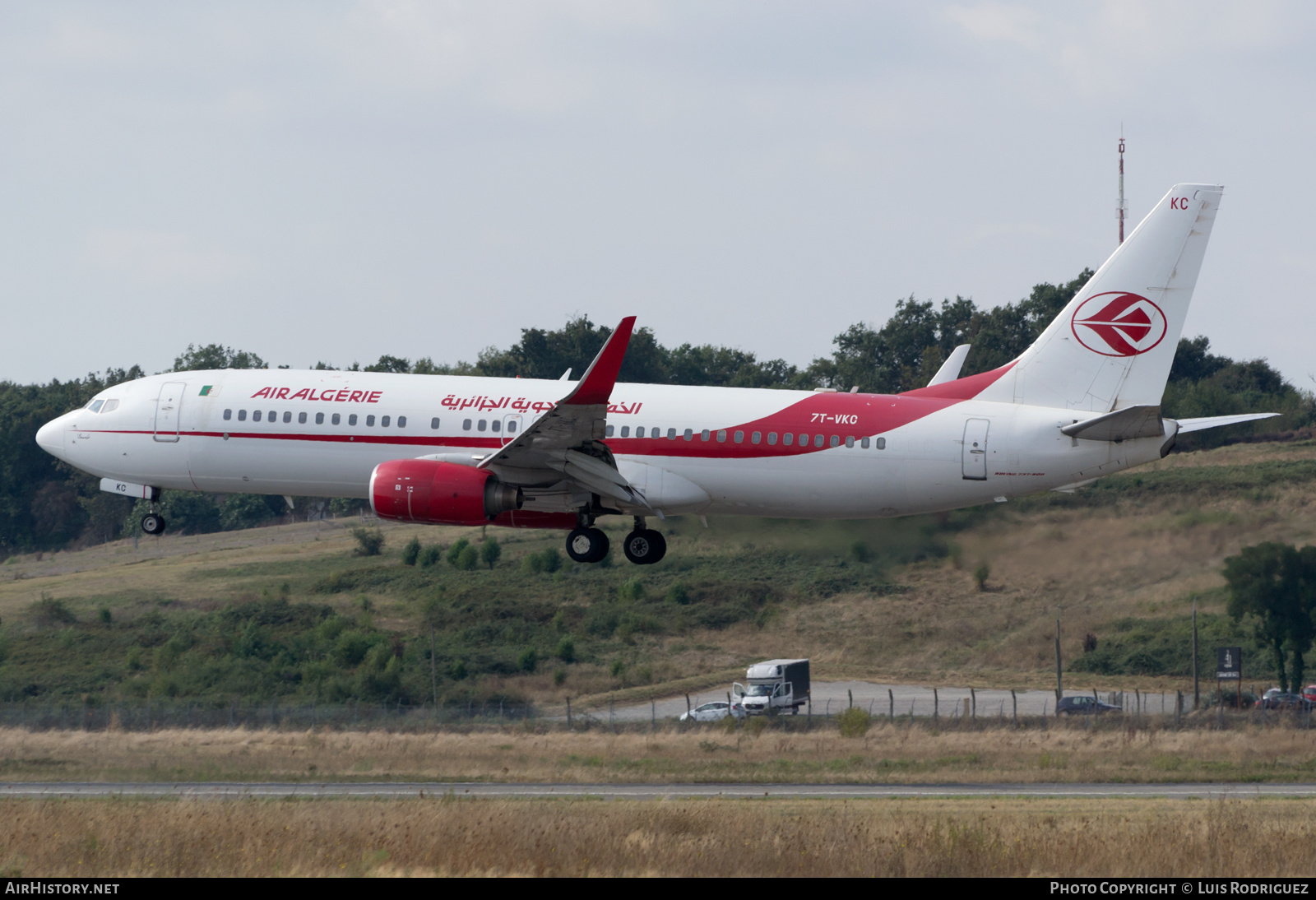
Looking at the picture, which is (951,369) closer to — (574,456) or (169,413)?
(574,456)

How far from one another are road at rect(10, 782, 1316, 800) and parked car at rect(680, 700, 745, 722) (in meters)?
17.9

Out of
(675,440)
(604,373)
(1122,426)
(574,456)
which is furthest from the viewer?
(675,440)

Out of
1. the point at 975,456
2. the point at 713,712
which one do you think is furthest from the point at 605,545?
the point at 713,712

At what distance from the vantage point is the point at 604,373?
31234mm

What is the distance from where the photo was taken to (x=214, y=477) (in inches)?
1483

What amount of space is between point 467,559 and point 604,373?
2060 inches

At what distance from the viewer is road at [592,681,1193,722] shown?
60594 mm

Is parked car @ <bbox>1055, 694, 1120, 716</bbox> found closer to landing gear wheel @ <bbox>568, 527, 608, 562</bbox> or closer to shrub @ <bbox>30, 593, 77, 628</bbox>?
landing gear wheel @ <bbox>568, 527, 608, 562</bbox>

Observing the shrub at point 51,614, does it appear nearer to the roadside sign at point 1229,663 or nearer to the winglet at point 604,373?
the winglet at point 604,373

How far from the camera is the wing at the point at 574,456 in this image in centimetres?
3166

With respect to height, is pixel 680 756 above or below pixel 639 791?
below

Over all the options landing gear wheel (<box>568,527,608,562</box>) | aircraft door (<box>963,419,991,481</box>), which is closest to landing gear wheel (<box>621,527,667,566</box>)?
landing gear wheel (<box>568,527,608,562</box>)

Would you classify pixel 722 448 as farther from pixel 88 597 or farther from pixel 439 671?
pixel 88 597

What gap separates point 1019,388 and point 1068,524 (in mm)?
5056
